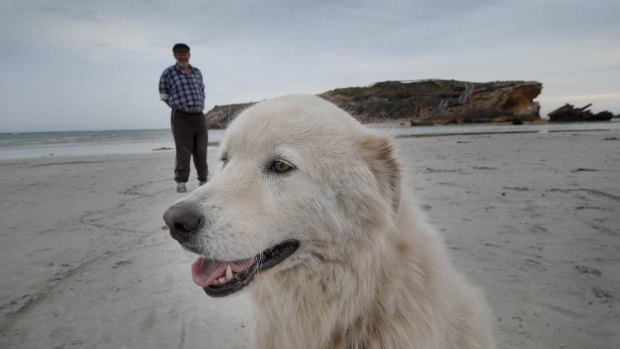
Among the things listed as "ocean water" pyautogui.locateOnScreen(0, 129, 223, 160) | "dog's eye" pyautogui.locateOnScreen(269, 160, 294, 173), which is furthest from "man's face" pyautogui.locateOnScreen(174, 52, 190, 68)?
"ocean water" pyautogui.locateOnScreen(0, 129, 223, 160)

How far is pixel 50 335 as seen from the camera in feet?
7.18

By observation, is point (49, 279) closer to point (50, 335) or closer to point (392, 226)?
point (50, 335)

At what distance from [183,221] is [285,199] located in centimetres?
46

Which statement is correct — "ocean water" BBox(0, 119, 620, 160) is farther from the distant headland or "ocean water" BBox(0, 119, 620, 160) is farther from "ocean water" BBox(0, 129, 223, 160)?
the distant headland

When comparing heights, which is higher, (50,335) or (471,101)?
(471,101)

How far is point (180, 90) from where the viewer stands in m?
5.60

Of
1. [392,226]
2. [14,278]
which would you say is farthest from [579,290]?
[14,278]

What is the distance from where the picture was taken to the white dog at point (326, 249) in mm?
1499

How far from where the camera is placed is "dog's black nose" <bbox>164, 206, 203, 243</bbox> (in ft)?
4.50

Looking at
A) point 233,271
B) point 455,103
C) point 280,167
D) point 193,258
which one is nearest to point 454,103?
point 455,103

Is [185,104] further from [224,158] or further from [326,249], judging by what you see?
[326,249]

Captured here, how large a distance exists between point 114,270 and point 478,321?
3072 millimetres

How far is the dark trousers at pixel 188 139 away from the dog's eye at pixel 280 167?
4639 mm

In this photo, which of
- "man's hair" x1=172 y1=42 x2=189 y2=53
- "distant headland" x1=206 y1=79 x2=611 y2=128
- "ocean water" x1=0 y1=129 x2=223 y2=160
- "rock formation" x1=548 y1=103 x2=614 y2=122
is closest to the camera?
"man's hair" x1=172 y1=42 x2=189 y2=53
